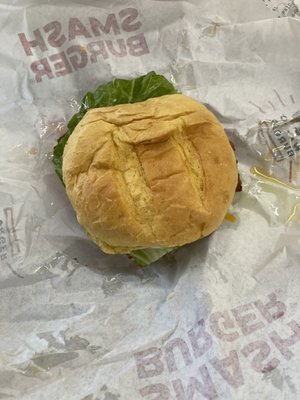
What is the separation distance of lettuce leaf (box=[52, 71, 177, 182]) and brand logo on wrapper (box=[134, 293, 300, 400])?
2.07ft

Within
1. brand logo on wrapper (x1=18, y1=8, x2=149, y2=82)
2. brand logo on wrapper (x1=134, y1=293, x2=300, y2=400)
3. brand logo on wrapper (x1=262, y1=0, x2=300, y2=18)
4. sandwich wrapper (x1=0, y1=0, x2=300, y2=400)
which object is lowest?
brand logo on wrapper (x1=134, y1=293, x2=300, y2=400)

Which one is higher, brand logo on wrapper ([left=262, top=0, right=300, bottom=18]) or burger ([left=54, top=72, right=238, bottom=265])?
brand logo on wrapper ([left=262, top=0, right=300, bottom=18])

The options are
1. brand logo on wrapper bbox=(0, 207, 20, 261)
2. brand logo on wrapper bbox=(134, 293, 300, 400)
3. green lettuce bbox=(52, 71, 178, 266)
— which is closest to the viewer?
brand logo on wrapper bbox=(134, 293, 300, 400)

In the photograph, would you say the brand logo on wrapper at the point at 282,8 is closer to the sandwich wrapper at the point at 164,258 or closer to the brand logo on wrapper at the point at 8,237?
the sandwich wrapper at the point at 164,258

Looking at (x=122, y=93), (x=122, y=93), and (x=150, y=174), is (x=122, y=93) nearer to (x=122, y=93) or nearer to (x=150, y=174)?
(x=122, y=93)

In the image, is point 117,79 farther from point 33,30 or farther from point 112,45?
point 33,30

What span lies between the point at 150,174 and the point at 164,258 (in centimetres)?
36

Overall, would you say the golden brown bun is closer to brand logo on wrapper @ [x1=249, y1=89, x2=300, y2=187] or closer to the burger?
the burger

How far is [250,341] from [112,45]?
1000 mm

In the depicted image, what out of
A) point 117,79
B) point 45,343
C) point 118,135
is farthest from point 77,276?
point 117,79

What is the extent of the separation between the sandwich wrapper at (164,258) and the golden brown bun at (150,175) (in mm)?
168

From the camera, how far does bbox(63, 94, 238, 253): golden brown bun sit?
128cm

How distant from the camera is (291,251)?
4.49 ft

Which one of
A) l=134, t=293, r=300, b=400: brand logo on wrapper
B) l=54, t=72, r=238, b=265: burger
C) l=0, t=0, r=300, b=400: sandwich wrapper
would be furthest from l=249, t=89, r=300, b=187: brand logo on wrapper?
l=134, t=293, r=300, b=400: brand logo on wrapper
